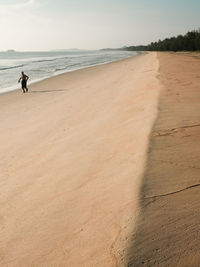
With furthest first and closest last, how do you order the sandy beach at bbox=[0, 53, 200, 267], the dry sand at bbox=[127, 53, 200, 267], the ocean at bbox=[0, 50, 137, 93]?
the ocean at bbox=[0, 50, 137, 93], the sandy beach at bbox=[0, 53, 200, 267], the dry sand at bbox=[127, 53, 200, 267]

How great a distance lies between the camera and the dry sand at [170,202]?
5.90 feet

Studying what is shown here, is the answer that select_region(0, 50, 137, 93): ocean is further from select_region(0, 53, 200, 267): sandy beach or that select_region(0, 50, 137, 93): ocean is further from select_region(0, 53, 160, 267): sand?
select_region(0, 53, 200, 267): sandy beach

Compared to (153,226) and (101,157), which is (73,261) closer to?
(153,226)

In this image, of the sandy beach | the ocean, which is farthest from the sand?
the ocean

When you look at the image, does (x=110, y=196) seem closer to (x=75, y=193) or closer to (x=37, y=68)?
(x=75, y=193)

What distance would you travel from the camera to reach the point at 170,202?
7.67 feet

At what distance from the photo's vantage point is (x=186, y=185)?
8.50 ft

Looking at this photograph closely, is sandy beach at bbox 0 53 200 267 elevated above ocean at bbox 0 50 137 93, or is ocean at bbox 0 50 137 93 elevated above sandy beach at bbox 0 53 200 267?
Answer: ocean at bbox 0 50 137 93

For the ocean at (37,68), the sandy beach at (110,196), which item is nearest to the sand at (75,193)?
the sandy beach at (110,196)

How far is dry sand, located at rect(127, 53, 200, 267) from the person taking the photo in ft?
5.90

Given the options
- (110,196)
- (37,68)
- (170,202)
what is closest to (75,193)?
(110,196)

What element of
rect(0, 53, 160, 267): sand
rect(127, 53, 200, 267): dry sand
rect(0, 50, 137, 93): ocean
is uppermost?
rect(0, 50, 137, 93): ocean

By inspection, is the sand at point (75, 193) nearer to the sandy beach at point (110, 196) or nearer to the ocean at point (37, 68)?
the sandy beach at point (110, 196)

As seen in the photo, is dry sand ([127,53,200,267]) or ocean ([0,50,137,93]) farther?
ocean ([0,50,137,93])
